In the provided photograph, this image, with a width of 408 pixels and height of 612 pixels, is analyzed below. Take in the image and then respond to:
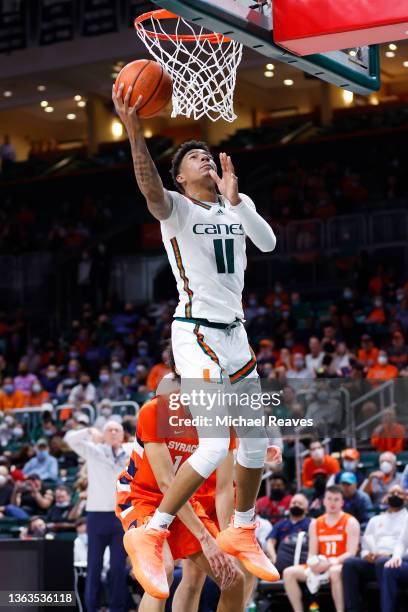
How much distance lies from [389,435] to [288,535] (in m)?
2.33

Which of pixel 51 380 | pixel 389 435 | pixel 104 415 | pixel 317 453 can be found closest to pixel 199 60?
pixel 317 453

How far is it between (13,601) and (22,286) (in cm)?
1896

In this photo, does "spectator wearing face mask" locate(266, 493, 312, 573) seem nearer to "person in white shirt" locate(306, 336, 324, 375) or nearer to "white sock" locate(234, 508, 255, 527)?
"white sock" locate(234, 508, 255, 527)

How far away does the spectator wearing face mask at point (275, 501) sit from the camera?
1382 centimetres

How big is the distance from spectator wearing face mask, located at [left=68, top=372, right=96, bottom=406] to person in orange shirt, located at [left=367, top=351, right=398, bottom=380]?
4.97 metres

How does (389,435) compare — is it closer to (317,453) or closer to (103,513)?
(317,453)

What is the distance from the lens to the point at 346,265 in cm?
2375

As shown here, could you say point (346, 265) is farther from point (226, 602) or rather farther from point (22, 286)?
point (226, 602)

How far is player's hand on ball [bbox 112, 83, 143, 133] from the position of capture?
6.33 m

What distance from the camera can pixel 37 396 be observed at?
21.1 metres

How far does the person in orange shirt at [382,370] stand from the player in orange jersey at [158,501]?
9429mm

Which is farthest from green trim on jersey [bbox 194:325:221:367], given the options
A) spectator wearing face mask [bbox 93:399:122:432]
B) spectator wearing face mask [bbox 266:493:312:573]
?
spectator wearing face mask [bbox 93:399:122:432]

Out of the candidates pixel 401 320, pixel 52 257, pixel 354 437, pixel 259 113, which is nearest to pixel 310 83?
pixel 259 113

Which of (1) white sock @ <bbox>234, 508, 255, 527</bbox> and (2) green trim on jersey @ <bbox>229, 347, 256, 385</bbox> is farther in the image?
(1) white sock @ <bbox>234, 508, 255, 527</bbox>
